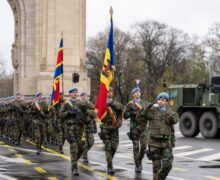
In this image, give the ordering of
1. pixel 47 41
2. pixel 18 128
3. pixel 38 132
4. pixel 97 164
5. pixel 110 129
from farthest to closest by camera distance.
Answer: pixel 47 41, pixel 18 128, pixel 38 132, pixel 97 164, pixel 110 129

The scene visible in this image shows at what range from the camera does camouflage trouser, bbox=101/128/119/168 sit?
13.0 metres

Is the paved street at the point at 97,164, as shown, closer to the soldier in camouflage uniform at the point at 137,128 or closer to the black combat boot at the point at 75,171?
the black combat boot at the point at 75,171

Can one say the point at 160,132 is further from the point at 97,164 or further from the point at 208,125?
the point at 208,125

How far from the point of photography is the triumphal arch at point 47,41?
40844mm

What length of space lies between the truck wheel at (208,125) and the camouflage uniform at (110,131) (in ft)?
39.8

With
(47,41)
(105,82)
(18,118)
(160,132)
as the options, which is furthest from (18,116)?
(47,41)

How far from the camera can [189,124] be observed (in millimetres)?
26391

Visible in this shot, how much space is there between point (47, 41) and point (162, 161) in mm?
31662

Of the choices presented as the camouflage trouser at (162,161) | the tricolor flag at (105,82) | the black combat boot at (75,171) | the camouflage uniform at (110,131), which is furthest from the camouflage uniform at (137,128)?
the camouflage trouser at (162,161)

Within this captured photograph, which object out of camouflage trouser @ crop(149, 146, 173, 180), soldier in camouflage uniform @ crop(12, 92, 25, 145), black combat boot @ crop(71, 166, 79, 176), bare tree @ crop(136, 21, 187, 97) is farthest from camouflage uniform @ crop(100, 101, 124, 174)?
bare tree @ crop(136, 21, 187, 97)

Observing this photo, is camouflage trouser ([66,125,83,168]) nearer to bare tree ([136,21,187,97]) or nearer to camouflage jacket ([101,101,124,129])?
camouflage jacket ([101,101,124,129])

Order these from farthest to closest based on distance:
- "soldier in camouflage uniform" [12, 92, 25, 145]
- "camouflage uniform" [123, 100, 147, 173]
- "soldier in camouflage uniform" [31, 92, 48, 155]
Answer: "soldier in camouflage uniform" [12, 92, 25, 145]
"soldier in camouflage uniform" [31, 92, 48, 155]
"camouflage uniform" [123, 100, 147, 173]

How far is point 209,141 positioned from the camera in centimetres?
2355

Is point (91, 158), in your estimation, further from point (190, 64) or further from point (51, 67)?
point (190, 64)
